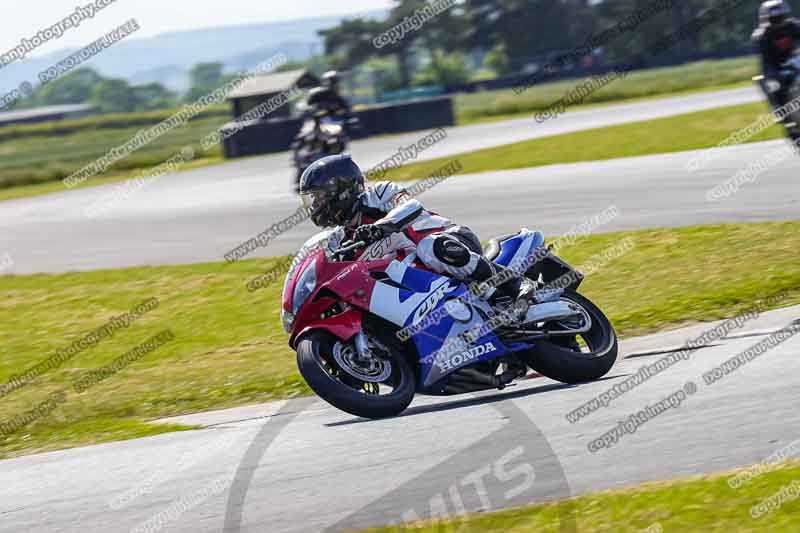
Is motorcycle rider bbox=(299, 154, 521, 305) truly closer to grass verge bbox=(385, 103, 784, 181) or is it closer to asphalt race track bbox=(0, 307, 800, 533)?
asphalt race track bbox=(0, 307, 800, 533)

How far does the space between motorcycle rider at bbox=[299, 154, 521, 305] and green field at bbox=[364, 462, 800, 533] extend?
2483 millimetres

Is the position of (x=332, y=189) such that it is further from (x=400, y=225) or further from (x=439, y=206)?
(x=439, y=206)

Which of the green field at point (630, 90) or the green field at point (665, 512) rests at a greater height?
the green field at point (665, 512)

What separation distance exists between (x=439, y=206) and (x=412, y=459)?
40.9ft

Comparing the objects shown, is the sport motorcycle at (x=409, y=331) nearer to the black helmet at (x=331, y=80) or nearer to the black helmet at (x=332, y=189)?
the black helmet at (x=332, y=189)

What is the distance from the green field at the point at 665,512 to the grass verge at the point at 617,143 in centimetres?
1534

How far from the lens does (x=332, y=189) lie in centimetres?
729

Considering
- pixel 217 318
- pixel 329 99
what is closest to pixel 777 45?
pixel 217 318

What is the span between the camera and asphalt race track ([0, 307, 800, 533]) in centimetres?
536

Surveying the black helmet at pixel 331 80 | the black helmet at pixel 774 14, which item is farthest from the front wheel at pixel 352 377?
the black helmet at pixel 331 80

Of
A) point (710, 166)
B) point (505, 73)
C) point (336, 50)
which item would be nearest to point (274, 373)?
point (710, 166)

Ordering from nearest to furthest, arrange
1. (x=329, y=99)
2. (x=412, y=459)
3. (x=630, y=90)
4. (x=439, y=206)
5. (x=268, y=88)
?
(x=412, y=459) → (x=439, y=206) → (x=329, y=99) → (x=630, y=90) → (x=268, y=88)

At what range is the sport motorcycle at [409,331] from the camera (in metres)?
6.93

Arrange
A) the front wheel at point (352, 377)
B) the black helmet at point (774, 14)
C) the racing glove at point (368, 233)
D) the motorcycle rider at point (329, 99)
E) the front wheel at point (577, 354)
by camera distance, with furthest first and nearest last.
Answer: the motorcycle rider at point (329, 99), the black helmet at point (774, 14), the front wheel at point (577, 354), the racing glove at point (368, 233), the front wheel at point (352, 377)
